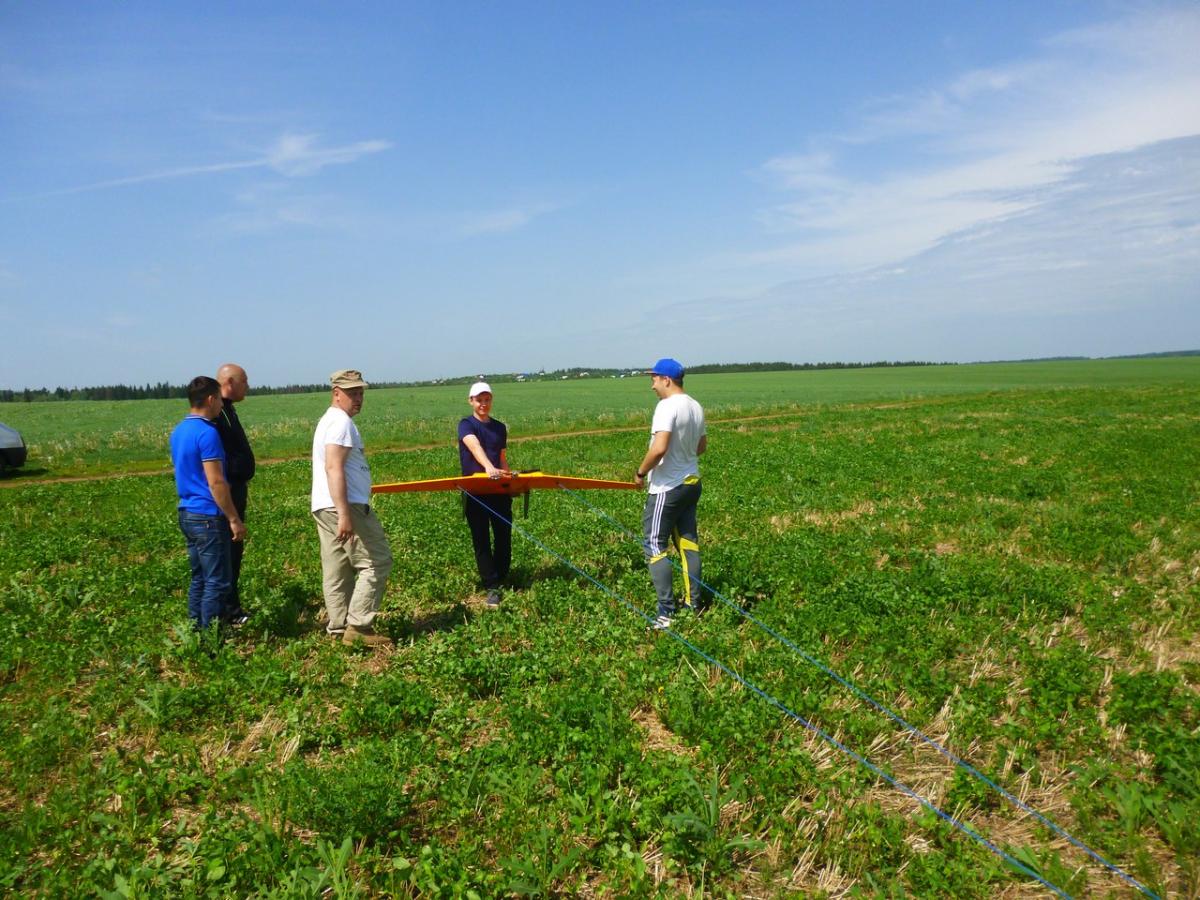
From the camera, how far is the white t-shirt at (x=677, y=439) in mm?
6750

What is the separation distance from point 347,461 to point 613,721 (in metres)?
3.32

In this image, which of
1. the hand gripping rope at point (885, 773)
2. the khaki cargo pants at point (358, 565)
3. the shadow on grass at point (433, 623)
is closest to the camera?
the hand gripping rope at point (885, 773)

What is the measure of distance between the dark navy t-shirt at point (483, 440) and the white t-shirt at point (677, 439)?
6.37 ft

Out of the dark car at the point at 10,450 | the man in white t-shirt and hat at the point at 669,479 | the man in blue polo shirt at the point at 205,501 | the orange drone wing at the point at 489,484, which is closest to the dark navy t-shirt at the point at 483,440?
the orange drone wing at the point at 489,484

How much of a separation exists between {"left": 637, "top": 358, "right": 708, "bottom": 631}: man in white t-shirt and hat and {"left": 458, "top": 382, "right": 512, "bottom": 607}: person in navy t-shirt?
5.76 feet

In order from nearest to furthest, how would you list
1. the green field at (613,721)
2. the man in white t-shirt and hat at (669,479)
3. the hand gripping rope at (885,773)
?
the hand gripping rope at (885,773) < the green field at (613,721) < the man in white t-shirt and hat at (669,479)

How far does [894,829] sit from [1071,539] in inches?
302

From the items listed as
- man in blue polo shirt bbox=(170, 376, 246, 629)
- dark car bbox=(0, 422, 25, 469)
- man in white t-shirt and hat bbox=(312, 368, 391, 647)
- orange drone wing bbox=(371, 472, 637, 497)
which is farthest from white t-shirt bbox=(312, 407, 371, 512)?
dark car bbox=(0, 422, 25, 469)

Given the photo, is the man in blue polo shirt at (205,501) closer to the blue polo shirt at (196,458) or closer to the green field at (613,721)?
the blue polo shirt at (196,458)

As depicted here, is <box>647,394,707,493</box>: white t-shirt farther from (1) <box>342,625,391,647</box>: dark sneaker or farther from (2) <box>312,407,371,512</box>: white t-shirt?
(1) <box>342,625,391,647</box>: dark sneaker

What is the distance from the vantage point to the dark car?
20.8 m

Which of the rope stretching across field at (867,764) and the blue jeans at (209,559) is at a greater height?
the blue jeans at (209,559)

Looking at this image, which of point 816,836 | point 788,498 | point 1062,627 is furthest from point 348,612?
point 788,498

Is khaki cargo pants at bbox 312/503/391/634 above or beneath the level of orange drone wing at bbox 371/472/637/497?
beneath
